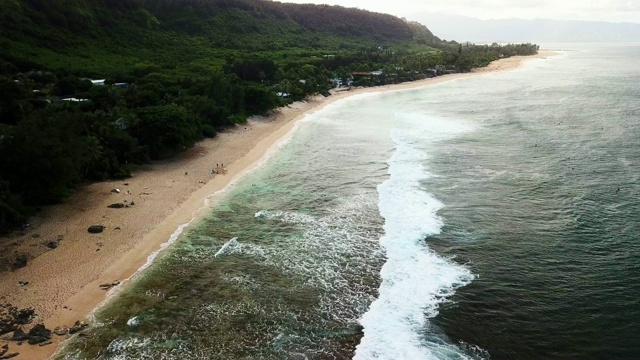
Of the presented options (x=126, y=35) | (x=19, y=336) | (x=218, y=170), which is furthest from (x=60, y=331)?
(x=126, y=35)

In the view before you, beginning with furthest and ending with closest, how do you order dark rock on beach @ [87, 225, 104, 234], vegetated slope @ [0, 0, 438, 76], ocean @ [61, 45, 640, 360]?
1. vegetated slope @ [0, 0, 438, 76]
2. dark rock on beach @ [87, 225, 104, 234]
3. ocean @ [61, 45, 640, 360]

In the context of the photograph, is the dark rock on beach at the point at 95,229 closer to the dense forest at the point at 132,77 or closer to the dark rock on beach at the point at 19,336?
the dense forest at the point at 132,77

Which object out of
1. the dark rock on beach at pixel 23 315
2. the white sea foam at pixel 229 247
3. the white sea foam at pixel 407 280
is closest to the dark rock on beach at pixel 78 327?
the dark rock on beach at pixel 23 315

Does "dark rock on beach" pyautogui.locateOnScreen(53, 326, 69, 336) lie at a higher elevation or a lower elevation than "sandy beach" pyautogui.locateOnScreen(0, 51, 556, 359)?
lower

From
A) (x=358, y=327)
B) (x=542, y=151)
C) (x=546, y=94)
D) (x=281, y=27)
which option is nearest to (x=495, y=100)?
(x=546, y=94)

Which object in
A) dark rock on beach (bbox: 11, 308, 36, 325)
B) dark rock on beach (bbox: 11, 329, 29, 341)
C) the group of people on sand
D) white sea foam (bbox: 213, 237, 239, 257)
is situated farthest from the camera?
the group of people on sand

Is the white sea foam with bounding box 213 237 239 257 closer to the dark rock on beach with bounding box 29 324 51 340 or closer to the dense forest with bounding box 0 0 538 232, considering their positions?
the dark rock on beach with bounding box 29 324 51 340

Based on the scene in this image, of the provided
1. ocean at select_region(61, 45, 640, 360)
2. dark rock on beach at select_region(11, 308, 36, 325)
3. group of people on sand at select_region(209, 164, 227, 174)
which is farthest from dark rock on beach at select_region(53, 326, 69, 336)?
group of people on sand at select_region(209, 164, 227, 174)

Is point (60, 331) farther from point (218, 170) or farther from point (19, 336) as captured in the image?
point (218, 170)
